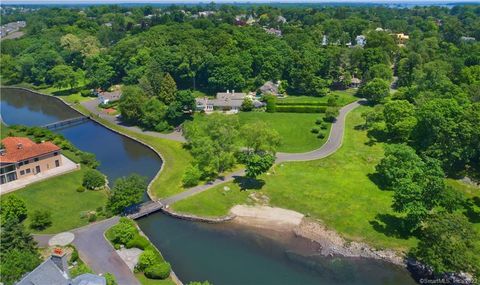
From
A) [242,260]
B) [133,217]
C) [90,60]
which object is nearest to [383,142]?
[242,260]

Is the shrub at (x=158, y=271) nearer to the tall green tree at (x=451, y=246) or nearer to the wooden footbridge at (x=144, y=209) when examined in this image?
the wooden footbridge at (x=144, y=209)

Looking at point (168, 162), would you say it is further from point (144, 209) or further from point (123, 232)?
point (123, 232)

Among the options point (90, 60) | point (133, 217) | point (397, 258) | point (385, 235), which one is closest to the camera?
point (397, 258)

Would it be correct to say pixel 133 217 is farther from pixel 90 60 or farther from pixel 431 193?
pixel 90 60

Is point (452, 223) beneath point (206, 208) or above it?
above

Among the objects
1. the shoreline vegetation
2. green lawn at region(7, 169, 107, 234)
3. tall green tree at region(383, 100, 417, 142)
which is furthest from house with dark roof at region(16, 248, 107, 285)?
tall green tree at region(383, 100, 417, 142)

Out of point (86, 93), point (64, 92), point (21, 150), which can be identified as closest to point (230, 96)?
point (86, 93)

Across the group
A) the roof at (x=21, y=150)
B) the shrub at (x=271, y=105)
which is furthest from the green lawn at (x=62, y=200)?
the shrub at (x=271, y=105)
